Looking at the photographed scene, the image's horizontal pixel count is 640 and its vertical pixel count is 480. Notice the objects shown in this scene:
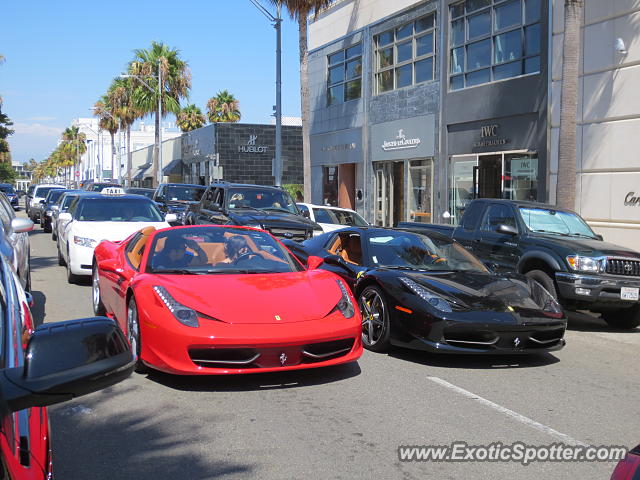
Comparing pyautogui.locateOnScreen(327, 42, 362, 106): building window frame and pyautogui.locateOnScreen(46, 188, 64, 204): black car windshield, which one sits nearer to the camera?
pyautogui.locateOnScreen(46, 188, 64, 204): black car windshield

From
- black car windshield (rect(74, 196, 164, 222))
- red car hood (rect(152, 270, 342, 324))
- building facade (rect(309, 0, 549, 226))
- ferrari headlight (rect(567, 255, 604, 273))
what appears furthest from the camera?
building facade (rect(309, 0, 549, 226))

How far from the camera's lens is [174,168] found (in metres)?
57.7

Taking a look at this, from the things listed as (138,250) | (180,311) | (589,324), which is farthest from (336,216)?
(180,311)

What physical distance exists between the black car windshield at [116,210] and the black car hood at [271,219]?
2622 millimetres

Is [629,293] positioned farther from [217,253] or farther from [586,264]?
[217,253]

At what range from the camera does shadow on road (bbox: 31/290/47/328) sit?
8508 mm

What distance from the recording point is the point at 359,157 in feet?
92.6

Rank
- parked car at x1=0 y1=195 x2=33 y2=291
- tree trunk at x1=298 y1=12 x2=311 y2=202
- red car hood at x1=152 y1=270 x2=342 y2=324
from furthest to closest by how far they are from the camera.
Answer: tree trunk at x1=298 y1=12 x2=311 y2=202, parked car at x1=0 y1=195 x2=33 y2=291, red car hood at x1=152 y1=270 x2=342 y2=324

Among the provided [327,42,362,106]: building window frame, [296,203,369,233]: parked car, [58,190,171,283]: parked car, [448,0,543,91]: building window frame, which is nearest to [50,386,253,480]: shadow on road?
[58,190,171,283]: parked car

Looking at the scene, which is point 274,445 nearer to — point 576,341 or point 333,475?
point 333,475

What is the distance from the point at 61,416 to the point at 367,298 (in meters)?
3.64

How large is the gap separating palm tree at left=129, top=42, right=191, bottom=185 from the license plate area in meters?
39.8

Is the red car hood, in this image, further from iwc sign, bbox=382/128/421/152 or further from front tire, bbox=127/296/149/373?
iwc sign, bbox=382/128/421/152

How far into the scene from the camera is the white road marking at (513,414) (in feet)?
15.8
